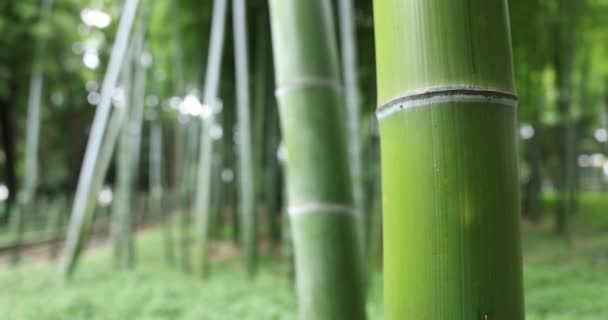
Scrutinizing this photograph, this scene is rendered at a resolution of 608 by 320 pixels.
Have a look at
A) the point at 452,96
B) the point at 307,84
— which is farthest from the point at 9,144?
the point at 452,96

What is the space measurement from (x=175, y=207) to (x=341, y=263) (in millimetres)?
10335

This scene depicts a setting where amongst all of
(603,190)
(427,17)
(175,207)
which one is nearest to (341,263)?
(427,17)

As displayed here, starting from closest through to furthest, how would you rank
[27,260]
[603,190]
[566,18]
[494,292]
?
1. [494,292]
2. [566,18]
3. [27,260]
4. [603,190]

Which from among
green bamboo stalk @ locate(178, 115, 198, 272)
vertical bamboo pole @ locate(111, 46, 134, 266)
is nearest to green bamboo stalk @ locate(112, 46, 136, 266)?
vertical bamboo pole @ locate(111, 46, 134, 266)

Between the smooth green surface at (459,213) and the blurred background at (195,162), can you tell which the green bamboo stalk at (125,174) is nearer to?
the blurred background at (195,162)

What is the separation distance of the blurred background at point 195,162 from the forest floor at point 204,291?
0.02 meters

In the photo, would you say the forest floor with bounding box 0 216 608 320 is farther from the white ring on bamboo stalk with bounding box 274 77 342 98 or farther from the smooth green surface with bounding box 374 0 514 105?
the smooth green surface with bounding box 374 0 514 105

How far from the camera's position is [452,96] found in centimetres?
56

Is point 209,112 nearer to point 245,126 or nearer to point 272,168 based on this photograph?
point 245,126

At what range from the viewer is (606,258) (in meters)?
4.22

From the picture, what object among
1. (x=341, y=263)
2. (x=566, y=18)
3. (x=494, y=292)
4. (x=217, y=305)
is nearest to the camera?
(x=494, y=292)

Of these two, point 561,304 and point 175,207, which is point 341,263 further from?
point 175,207

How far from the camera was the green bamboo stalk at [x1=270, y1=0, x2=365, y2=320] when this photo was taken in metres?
0.94

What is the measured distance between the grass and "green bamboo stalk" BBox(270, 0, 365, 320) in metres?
1.43
